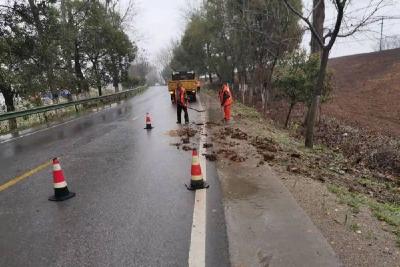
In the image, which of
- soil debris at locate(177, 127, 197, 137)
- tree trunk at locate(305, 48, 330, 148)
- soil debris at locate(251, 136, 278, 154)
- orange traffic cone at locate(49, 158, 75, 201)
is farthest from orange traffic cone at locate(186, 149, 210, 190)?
tree trunk at locate(305, 48, 330, 148)

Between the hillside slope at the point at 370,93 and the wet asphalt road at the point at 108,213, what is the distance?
1462cm

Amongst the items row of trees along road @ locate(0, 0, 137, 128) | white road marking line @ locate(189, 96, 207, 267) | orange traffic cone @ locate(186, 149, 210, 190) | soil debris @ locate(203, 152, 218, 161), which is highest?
row of trees along road @ locate(0, 0, 137, 128)

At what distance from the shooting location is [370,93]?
33938 millimetres

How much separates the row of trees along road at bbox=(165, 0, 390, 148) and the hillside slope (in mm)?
2325

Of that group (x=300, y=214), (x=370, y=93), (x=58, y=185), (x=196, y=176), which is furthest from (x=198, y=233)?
(x=370, y=93)

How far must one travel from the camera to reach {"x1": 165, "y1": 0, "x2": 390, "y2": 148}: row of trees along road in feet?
39.2

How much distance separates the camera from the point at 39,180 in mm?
7738

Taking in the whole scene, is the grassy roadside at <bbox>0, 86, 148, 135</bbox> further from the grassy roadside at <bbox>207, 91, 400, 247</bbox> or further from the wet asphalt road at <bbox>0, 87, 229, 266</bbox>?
the grassy roadside at <bbox>207, 91, 400, 247</bbox>

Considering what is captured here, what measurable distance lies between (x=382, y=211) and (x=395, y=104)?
2455 centimetres

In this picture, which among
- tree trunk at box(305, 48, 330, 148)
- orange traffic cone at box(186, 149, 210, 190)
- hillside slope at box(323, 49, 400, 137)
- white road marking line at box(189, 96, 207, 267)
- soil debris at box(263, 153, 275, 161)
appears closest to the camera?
white road marking line at box(189, 96, 207, 267)

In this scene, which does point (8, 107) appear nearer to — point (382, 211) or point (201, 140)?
point (201, 140)

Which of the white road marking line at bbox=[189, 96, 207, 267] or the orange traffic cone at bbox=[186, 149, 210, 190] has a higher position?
the orange traffic cone at bbox=[186, 149, 210, 190]

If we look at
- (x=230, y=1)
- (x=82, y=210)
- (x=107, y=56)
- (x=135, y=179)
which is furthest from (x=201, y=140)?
(x=107, y=56)

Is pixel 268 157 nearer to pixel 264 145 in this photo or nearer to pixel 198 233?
pixel 264 145
